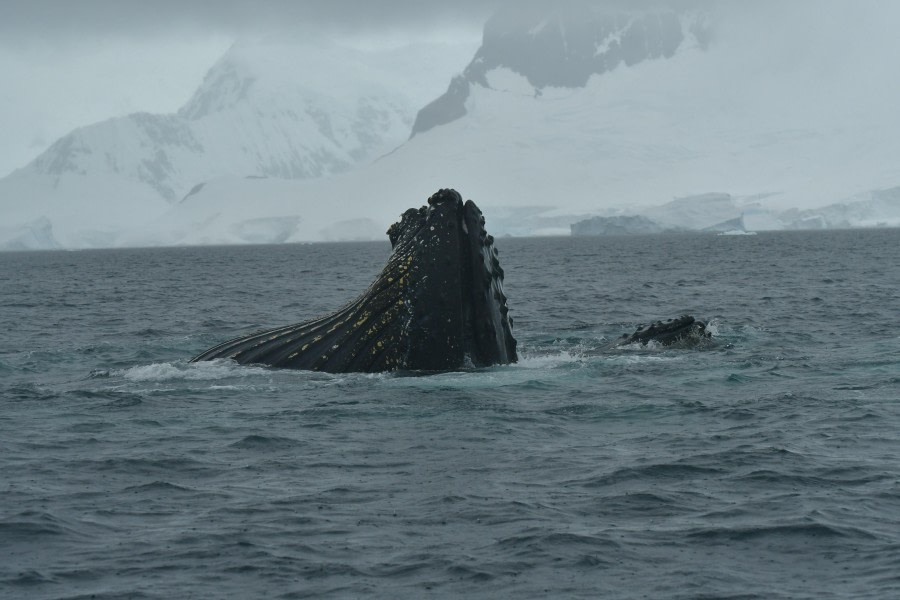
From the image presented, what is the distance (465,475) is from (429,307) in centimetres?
372

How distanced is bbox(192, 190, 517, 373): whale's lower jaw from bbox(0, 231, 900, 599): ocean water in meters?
0.33

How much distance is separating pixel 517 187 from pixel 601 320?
544 feet

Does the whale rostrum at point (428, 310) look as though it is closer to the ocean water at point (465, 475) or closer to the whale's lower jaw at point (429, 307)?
the whale's lower jaw at point (429, 307)

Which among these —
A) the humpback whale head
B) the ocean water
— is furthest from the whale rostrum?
the ocean water

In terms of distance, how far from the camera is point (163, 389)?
15.4 metres

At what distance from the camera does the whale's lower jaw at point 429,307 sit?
553 inches

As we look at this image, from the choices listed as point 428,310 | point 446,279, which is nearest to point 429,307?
point 428,310

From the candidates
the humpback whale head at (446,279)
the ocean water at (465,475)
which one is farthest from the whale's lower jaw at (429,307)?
the ocean water at (465,475)

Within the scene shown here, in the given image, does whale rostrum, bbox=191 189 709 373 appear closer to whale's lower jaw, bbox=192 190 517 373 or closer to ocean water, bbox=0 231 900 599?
whale's lower jaw, bbox=192 190 517 373

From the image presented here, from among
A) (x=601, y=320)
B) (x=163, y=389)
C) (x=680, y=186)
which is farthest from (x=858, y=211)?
(x=163, y=389)

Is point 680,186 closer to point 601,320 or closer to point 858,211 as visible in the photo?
point 858,211

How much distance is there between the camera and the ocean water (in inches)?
320

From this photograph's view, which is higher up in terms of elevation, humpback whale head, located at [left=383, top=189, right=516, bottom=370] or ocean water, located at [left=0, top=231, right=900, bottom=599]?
humpback whale head, located at [left=383, top=189, right=516, bottom=370]

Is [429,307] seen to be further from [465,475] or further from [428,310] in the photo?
[465,475]
